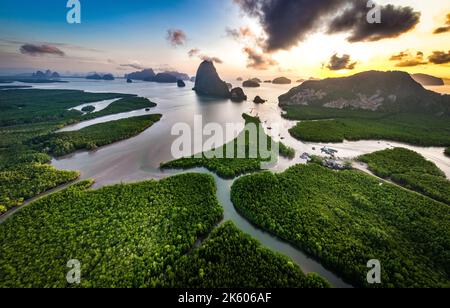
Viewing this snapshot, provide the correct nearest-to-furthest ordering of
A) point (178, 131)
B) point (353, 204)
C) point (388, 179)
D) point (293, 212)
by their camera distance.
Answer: point (293, 212) → point (353, 204) → point (388, 179) → point (178, 131)

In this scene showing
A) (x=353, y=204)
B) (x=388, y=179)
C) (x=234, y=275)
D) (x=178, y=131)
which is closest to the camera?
(x=234, y=275)

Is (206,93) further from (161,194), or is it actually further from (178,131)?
(161,194)

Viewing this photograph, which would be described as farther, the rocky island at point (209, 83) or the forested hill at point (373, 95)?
the rocky island at point (209, 83)

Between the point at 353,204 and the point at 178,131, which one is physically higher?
the point at 178,131

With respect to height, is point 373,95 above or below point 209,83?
below

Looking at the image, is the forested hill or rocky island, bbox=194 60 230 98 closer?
the forested hill

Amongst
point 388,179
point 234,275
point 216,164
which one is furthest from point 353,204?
point 216,164

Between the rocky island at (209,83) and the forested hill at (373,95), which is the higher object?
the rocky island at (209,83)

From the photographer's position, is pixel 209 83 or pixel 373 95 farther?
pixel 209 83
